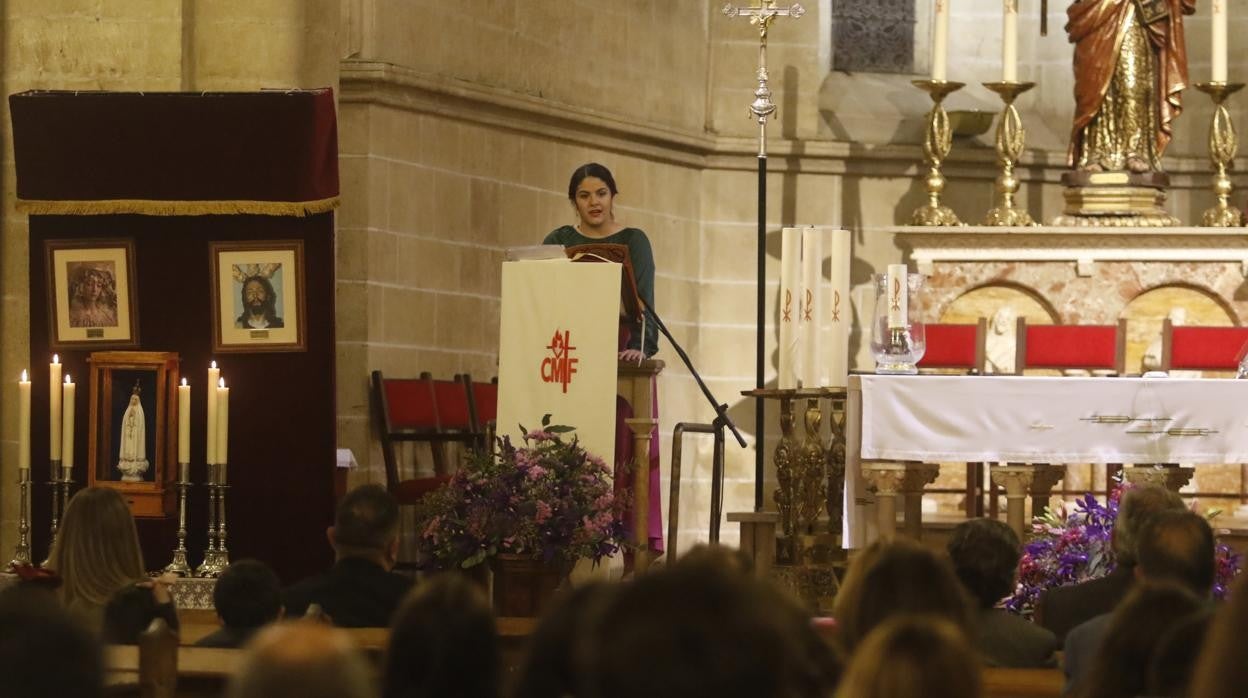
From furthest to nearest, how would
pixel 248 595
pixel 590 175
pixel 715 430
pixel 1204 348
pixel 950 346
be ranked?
pixel 950 346, pixel 1204 348, pixel 590 175, pixel 715 430, pixel 248 595

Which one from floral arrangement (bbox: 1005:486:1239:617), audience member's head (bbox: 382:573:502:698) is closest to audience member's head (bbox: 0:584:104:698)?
audience member's head (bbox: 382:573:502:698)

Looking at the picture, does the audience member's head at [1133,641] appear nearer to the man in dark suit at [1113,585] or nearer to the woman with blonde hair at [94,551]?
the man in dark suit at [1113,585]

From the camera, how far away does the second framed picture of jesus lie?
8789 millimetres

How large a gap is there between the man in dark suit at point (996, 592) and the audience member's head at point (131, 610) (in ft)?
6.34

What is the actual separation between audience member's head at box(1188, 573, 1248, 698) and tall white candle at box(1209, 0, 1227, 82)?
32.2 ft

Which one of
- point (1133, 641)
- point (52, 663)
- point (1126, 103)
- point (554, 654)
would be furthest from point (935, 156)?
point (52, 663)

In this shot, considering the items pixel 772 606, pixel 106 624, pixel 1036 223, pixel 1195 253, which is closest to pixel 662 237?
pixel 1036 223

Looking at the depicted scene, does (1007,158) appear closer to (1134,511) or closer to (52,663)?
(1134,511)

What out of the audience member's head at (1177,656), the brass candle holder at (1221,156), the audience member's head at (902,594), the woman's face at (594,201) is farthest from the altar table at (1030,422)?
the audience member's head at (1177,656)

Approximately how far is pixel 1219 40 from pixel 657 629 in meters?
10.3

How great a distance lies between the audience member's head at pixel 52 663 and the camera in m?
2.71

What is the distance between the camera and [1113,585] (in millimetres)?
5578

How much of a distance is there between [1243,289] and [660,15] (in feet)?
12.1

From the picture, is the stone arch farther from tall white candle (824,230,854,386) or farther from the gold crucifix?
tall white candle (824,230,854,386)
